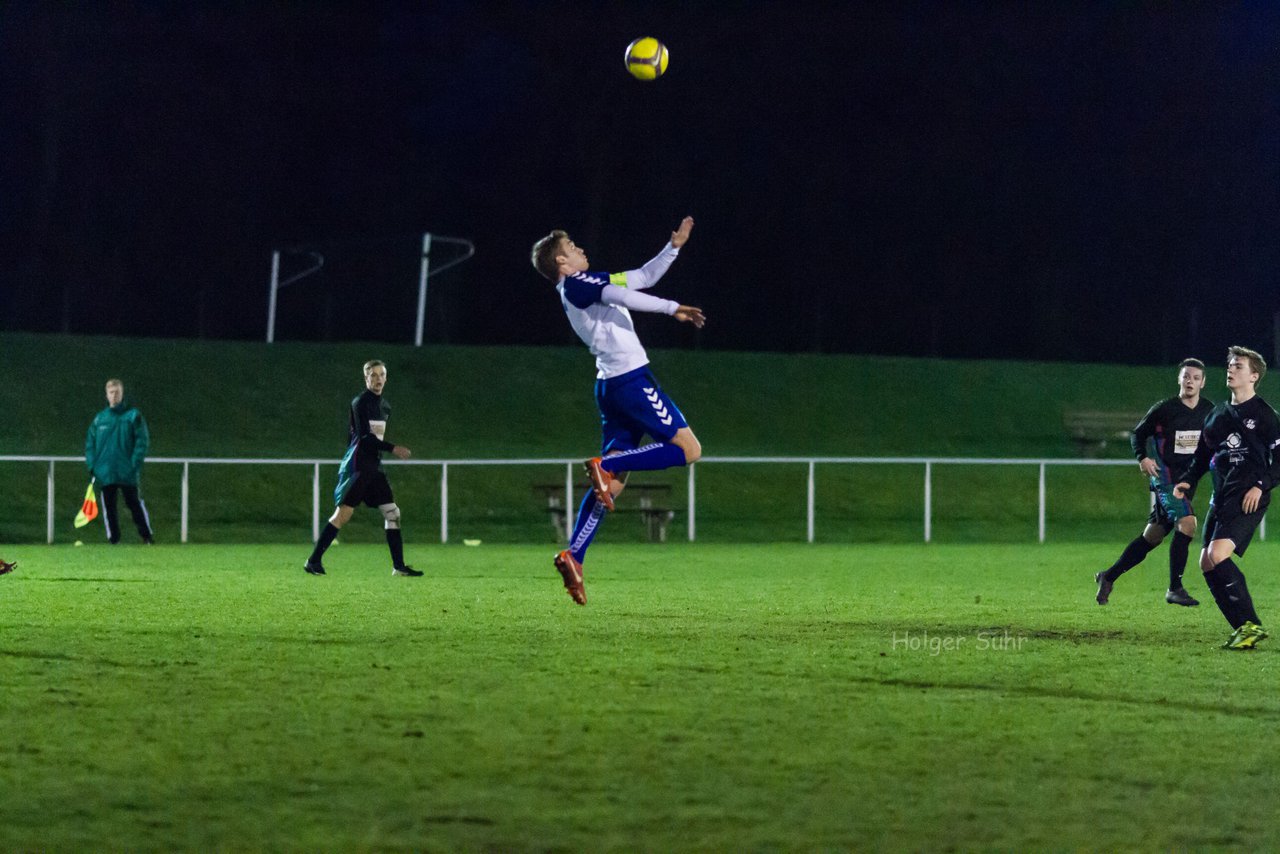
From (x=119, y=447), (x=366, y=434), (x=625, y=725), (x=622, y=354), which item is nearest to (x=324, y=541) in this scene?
(x=366, y=434)

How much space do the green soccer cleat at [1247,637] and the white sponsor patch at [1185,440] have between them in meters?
3.65

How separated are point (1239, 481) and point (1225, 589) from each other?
0.58 metres

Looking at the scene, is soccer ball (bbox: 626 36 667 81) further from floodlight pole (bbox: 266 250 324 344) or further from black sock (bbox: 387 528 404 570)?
floodlight pole (bbox: 266 250 324 344)

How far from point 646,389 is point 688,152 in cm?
3279

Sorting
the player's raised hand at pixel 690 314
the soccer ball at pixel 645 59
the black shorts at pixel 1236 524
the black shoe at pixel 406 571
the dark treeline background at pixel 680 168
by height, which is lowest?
the black shoe at pixel 406 571

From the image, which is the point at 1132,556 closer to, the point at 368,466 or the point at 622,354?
the point at 622,354

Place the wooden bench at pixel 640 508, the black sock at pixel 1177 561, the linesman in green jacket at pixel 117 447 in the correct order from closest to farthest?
the black sock at pixel 1177 561 < the linesman in green jacket at pixel 117 447 < the wooden bench at pixel 640 508

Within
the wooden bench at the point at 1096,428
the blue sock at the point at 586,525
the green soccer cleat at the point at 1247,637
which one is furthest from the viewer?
the wooden bench at the point at 1096,428

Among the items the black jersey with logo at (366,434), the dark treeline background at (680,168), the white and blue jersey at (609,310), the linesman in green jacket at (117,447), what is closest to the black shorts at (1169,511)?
the white and blue jersey at (609,310)

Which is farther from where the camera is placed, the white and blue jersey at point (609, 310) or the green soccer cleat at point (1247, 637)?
the white and blue jersey at point (609, 310)

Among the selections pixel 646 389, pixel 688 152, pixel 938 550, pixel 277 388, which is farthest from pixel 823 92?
pixel 646 389

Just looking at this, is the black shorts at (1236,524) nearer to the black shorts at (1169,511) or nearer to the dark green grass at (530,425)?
the black shorts at (1169,511)

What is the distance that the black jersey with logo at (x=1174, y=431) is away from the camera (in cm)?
1261

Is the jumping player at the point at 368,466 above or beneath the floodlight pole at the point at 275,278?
beneath
